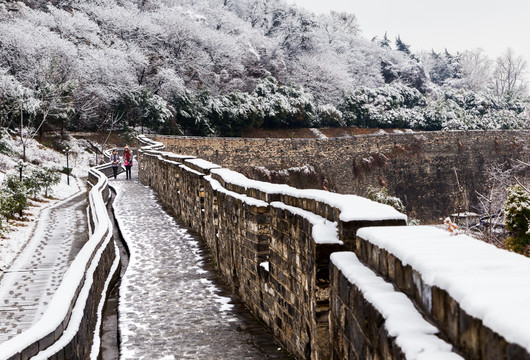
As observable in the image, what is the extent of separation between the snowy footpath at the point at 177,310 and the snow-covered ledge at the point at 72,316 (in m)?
0.50

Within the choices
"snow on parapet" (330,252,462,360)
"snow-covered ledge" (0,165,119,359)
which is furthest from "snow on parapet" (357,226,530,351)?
"snow-covered ledge" (0,165,119,359)

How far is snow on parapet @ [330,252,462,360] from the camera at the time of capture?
2.19 metres

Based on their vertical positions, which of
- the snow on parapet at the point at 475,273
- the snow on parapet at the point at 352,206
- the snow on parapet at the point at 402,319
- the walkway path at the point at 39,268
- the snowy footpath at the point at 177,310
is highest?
the snow on parapet at the point at 475,273

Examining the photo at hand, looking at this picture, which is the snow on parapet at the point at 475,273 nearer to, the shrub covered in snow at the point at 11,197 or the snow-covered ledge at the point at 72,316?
the snow-covered ledge at the point at 72,316

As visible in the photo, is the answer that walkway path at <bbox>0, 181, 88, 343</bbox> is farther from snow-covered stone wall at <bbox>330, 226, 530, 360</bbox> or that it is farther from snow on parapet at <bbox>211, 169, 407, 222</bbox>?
snow-covered stone wall at <bbox>330, 226, 530, 360</bbox>

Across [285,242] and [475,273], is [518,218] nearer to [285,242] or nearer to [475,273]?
[285,242]

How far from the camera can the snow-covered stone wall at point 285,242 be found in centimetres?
457

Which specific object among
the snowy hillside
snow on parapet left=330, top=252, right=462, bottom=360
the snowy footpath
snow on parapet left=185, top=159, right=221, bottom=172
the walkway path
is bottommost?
the walkway path

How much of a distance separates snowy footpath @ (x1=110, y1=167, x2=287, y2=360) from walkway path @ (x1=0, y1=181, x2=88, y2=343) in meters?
1.63

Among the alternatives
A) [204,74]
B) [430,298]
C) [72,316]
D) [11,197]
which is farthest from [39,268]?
[204,74]

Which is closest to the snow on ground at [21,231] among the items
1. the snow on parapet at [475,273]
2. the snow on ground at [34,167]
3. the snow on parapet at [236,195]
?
the snow on ground at [34,167]

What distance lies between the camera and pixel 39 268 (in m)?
12.2

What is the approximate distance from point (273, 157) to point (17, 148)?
15764 mm

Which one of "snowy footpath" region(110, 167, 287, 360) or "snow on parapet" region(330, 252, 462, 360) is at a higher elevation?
"snow on parapet" region(330, 252, 462, 360)
